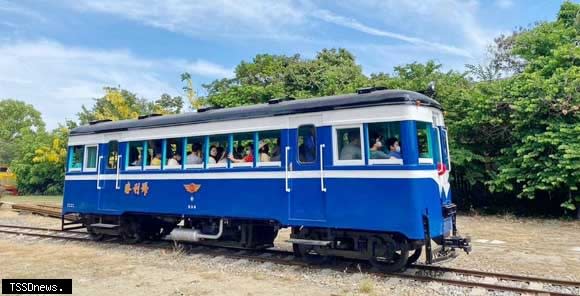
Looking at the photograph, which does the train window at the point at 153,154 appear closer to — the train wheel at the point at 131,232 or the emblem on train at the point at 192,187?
the emblem on train at the point at 192,187

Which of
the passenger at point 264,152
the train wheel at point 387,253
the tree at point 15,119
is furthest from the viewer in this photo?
the tree at point 15,119

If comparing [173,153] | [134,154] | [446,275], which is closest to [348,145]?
[446,275]

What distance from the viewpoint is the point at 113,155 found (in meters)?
11.7

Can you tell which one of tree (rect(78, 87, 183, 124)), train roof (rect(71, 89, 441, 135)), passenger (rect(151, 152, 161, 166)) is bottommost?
passenger (rect(151, 152, 161, 166))

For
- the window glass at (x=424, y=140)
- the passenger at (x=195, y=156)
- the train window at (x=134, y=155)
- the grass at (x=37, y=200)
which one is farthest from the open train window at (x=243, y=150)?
the grass at (x=37, y=200)

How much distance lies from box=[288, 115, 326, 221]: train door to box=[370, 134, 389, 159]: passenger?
0.95m

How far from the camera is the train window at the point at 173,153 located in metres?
10.2

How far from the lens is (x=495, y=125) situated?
52.7 ft

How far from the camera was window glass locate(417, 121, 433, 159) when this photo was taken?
24.8 ft

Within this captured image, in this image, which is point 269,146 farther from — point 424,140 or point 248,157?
point 424,140

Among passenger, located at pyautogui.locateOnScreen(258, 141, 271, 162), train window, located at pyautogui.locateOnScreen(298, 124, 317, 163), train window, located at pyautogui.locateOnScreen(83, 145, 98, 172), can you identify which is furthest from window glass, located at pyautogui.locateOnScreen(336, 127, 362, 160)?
train window, located at pyautogui.locateOnScreen(83, 145, 98, 172)

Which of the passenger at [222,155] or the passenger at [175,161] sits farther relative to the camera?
the passenger at [175,161]

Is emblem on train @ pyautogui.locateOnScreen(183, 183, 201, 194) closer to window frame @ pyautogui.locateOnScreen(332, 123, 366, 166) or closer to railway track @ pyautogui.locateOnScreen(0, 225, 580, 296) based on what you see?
railway track @ pyautogui.locateOnScreen(0, 225, 580, 296)

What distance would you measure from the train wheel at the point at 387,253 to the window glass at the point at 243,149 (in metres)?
2.96
